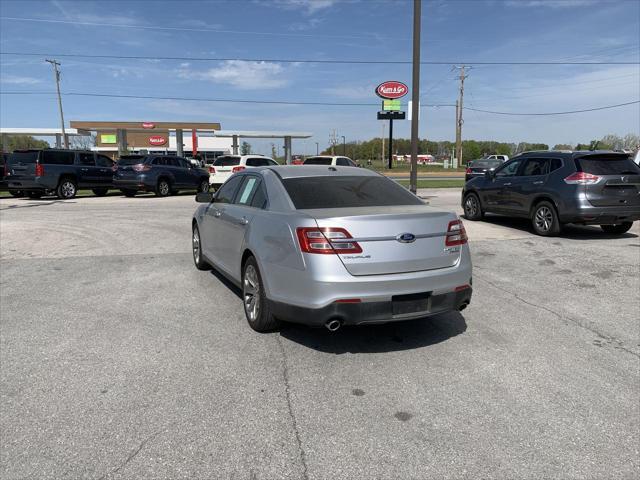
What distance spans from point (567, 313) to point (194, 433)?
13.6 ft

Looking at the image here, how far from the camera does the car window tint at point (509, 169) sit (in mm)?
10688

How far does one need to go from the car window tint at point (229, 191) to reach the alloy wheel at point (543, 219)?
671cm

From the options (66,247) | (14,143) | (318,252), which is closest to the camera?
(318,252)

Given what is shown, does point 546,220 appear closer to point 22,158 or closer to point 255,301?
point 255,301

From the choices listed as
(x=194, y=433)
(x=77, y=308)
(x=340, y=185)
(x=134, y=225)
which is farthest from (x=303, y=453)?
(x=134, y=225)

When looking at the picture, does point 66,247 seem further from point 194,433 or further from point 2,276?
point 194,433

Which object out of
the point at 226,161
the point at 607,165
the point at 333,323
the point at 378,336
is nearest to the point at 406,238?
the point at 333,323

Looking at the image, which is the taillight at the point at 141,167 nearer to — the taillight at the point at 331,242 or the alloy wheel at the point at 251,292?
the alloy wheel at the point at 251,292

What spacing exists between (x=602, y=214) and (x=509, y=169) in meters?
2.47

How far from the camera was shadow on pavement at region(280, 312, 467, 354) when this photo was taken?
4.20m

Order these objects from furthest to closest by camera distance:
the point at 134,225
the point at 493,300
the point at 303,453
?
the point at 134,225 → the point at 493,300 → the point at 303,453

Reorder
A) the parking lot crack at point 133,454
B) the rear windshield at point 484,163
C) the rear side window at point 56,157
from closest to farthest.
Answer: the parking lot crack at point 133,454 < the rear side window at point 56,157 < the rear windshield at point 484,163

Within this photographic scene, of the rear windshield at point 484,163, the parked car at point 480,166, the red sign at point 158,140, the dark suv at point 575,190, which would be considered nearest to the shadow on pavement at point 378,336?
the dark suv at point 575,190

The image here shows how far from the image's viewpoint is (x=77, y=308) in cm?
523
